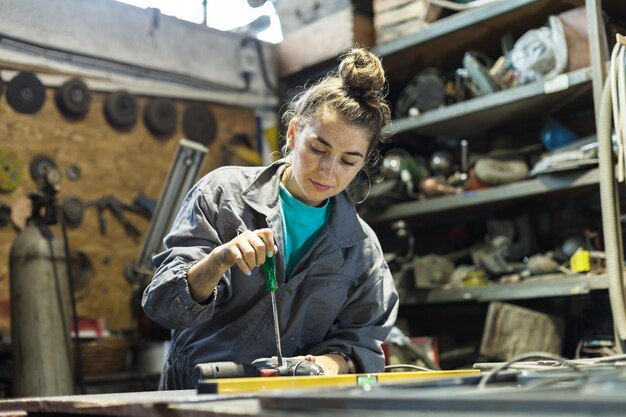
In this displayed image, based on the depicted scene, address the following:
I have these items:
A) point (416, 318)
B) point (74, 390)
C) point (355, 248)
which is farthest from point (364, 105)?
point (416, 318)

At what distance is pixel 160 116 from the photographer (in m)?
3.84

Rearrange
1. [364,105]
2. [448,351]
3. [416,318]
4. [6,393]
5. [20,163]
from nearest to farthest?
[364,105]
[6,393]
[20,163]
[448,351]
[416,318]

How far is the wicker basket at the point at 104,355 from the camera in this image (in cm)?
330

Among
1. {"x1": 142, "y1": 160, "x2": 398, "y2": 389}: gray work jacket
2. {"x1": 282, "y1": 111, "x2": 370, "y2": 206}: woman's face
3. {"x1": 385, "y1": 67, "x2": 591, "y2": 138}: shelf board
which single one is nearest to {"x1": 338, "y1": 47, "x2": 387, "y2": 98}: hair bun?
{"x1": 282, "y1": 111, "x2": 370, "y2": 206}: woman's face

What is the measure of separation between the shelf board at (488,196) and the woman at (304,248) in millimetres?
1278

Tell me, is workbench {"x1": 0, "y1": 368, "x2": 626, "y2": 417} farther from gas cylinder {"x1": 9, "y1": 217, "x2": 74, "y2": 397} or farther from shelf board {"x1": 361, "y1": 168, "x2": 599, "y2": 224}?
shelf board {"x1": 361, "y1": 168, "x2": 599, "y2": 224}

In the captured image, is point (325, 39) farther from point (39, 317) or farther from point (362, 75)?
point (362, 75)

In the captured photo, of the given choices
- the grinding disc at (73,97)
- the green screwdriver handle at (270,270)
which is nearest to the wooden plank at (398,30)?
the grinding disc at (73,97)

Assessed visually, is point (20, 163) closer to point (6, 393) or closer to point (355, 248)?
point (6, 393)

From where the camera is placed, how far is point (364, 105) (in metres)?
1.91

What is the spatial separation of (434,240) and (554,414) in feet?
11.1

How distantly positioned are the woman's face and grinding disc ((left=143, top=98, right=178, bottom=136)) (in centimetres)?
206

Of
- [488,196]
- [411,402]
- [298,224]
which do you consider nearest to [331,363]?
[298,224]

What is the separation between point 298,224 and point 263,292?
0.70 feet
